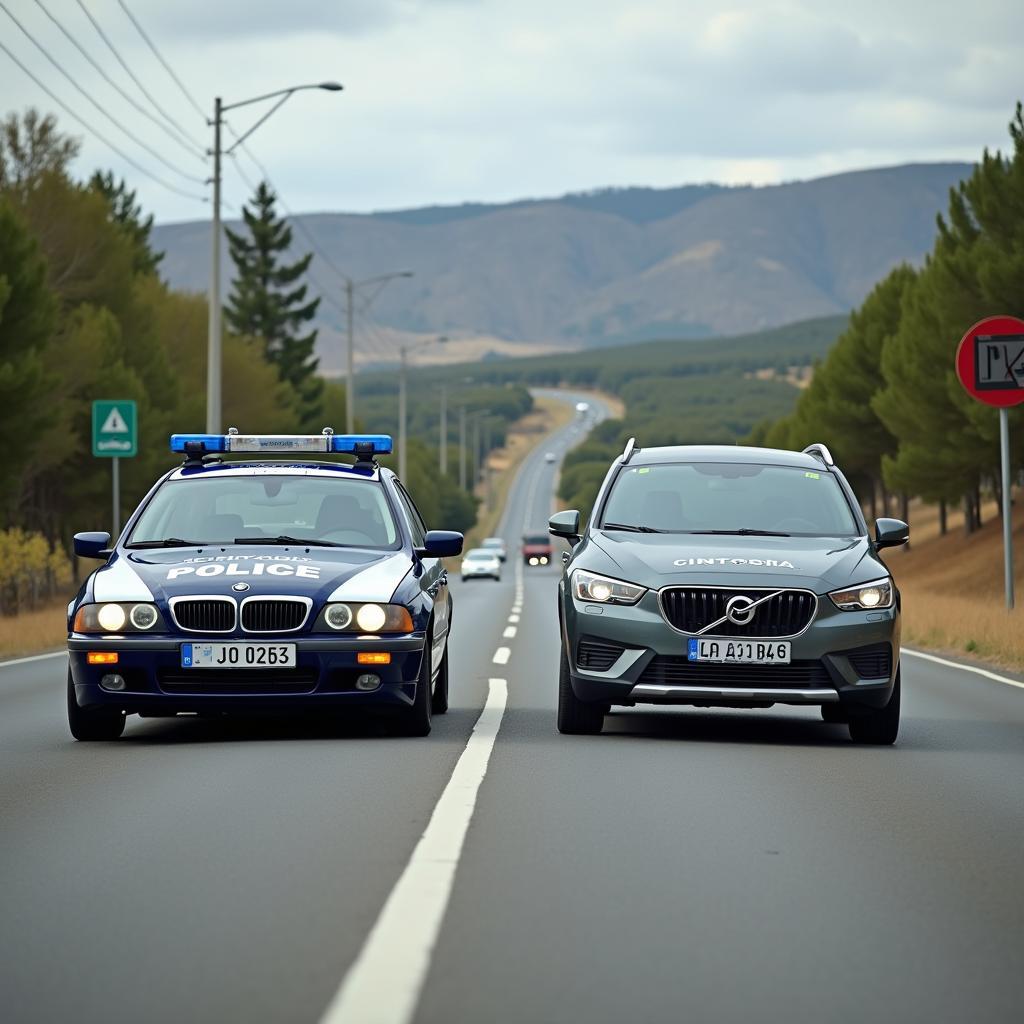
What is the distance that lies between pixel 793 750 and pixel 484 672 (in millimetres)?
7521

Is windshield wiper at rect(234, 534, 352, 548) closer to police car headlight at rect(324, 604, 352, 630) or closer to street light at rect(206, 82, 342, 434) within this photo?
police car headlight at rect(324, 604, 352, 630)

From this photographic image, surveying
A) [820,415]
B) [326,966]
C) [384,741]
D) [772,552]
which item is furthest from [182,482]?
[820,415]

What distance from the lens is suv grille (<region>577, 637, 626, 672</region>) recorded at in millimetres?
11875

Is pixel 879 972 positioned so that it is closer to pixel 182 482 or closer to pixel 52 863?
pixel 52 863

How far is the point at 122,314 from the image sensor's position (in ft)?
203

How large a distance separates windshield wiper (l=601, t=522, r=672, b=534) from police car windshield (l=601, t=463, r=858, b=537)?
12mm

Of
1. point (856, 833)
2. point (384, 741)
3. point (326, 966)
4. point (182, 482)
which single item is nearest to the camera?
point (326, 966)

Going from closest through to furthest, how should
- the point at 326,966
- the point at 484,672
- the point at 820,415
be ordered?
the point at 326,966 < the point at 484,672 < the point at 820,415

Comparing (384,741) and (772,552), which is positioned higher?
(772,552)

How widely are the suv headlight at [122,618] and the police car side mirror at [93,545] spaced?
1.04 meters

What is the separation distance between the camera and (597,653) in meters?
11.9

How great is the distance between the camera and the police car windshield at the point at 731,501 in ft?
43.1

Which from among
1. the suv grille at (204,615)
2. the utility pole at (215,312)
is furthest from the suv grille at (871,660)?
the utility pole at (215,312)

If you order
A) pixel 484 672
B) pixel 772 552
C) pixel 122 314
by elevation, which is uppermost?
pixel 122 314
